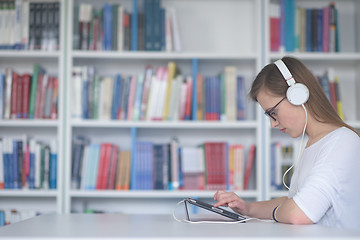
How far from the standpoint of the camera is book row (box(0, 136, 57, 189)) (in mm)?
2803

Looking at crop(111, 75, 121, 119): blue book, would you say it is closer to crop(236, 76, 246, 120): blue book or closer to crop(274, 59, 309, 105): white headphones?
crop(236, 76, 246, 120): blue book

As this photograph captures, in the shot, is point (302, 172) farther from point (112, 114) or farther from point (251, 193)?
point (112, 114)

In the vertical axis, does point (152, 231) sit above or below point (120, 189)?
above

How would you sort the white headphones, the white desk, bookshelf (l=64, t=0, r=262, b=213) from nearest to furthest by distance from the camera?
the white desk → the white headphones → bookshelf (l=64, t=0, r=262, b=213)

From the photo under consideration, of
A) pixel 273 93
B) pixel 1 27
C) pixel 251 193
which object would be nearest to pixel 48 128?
pixel 1 27

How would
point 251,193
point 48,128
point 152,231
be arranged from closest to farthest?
1. point 152,231
2. point 251,193
3. point 48,128

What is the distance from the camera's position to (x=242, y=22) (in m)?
3.18

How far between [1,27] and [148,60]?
98cm

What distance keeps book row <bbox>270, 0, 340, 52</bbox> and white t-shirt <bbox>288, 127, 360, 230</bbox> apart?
1.66 m

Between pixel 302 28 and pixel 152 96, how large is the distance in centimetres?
110

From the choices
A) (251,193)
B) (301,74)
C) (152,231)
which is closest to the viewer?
(152,231)

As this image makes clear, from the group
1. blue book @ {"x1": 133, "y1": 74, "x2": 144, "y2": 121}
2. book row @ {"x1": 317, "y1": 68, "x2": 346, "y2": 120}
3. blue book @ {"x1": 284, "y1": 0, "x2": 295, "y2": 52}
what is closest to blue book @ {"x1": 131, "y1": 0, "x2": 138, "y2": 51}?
blue book @ {"x1": 133, "y1": 74, "x2": 144, "y2": 121}

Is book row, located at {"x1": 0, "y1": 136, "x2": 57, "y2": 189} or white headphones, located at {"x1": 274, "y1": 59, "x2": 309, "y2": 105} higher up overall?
white headphones, located at {"x1": 274, "y1": 59, "x2": 309, "y2": 105}

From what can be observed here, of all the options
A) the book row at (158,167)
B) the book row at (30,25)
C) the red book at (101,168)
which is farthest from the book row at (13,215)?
the book row at (30,25)
